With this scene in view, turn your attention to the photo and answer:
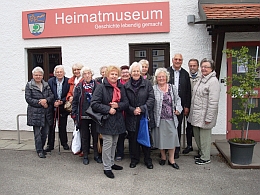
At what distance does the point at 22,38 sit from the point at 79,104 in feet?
11.6

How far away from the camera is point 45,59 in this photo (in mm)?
7871

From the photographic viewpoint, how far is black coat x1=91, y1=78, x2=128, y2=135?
4571mm

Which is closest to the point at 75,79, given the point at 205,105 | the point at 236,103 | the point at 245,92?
the point at 205,105

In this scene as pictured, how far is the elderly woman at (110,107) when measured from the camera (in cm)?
459

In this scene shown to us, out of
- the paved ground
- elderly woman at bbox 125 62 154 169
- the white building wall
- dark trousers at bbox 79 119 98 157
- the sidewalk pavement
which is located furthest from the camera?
the white building wall

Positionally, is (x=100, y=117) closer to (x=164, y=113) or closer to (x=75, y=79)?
(x=164, y=113)

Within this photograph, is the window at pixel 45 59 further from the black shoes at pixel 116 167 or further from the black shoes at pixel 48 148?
the black shoes at pixel 116 167

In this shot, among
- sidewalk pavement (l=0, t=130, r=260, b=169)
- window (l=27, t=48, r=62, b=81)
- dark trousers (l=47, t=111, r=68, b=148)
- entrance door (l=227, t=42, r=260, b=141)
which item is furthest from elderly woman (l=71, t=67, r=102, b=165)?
entrance door (l=227, t=42, r=260, b=141)

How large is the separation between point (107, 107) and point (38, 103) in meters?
1.69

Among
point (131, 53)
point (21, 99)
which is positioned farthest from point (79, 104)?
point (21, 99)

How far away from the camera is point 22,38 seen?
25.4 feet

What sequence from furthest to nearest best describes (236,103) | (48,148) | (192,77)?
(236,103)
(48,148)
(192,77)

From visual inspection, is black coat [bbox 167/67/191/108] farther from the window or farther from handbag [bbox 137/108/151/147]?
the window

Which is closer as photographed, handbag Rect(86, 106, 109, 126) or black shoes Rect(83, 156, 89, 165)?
handbag Rect(86, 106, 109, 126)
